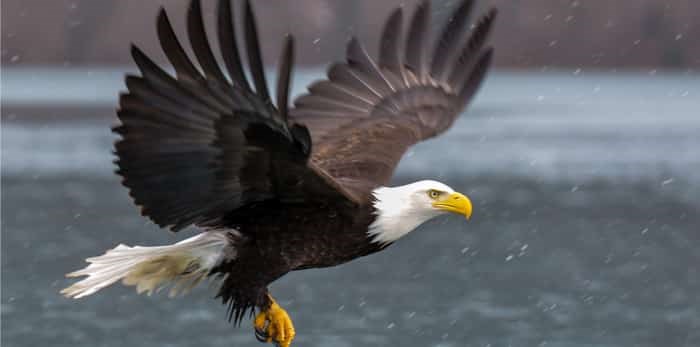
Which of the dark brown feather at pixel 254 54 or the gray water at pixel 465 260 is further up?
the dark brown feather at pixel 254 54

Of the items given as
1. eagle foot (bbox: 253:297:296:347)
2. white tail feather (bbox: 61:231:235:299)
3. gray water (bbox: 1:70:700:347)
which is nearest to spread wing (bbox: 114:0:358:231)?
white tail feather (bbox: 61:231:235:299)

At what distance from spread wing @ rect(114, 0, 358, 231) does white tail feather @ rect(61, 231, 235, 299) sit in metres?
0.31

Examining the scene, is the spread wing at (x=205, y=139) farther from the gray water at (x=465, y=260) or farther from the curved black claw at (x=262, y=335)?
the gray water at (x=465, y=260)

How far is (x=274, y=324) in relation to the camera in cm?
559

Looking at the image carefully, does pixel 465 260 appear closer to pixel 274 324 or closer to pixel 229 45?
pixel 274 324

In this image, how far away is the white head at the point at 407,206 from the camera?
524cm

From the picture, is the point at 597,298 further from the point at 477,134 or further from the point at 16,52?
the point at 16,52

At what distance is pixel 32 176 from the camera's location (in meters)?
18.5

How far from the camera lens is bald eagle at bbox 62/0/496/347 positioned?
4.73 meters

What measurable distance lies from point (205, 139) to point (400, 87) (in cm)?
179

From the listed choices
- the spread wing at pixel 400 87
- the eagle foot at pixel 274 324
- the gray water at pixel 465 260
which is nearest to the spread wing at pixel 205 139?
the eagle foot at pixel 274 324

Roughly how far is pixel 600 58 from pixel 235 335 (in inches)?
2064

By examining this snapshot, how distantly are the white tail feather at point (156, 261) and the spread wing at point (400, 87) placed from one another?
0.79 m

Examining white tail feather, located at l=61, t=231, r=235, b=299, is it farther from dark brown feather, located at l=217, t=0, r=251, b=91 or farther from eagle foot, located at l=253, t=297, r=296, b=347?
dark brown feather, located at l=217, t=0, r=251, b=91
